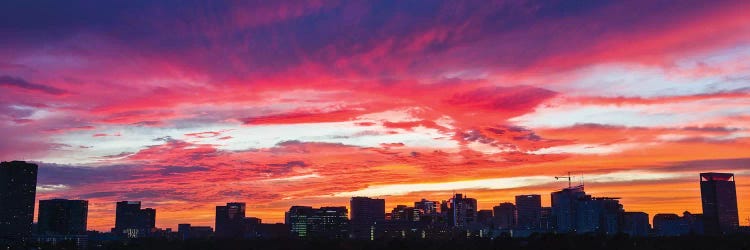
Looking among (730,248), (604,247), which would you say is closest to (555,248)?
(604,247)

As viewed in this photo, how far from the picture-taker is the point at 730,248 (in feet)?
593

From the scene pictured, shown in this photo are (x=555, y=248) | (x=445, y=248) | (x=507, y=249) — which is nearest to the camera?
(x=555, y=248)

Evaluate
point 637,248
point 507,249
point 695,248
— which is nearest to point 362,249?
point 507,249

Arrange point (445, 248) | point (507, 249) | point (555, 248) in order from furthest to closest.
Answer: point (445, 248) < point (507, 249) < point (555, 248)

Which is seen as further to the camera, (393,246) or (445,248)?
(445,248)

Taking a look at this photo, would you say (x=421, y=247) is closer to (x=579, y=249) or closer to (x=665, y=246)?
(x=579, y=249)

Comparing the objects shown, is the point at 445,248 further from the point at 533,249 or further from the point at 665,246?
the point at 665,246

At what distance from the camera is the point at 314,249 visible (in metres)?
200

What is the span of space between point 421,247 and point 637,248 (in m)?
60.3

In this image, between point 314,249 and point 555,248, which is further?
point 314,249

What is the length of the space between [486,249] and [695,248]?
57871 mm

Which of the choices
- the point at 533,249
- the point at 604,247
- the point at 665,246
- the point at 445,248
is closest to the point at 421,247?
the point at 445,248

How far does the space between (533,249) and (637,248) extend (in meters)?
37.1

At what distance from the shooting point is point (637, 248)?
188500mm
